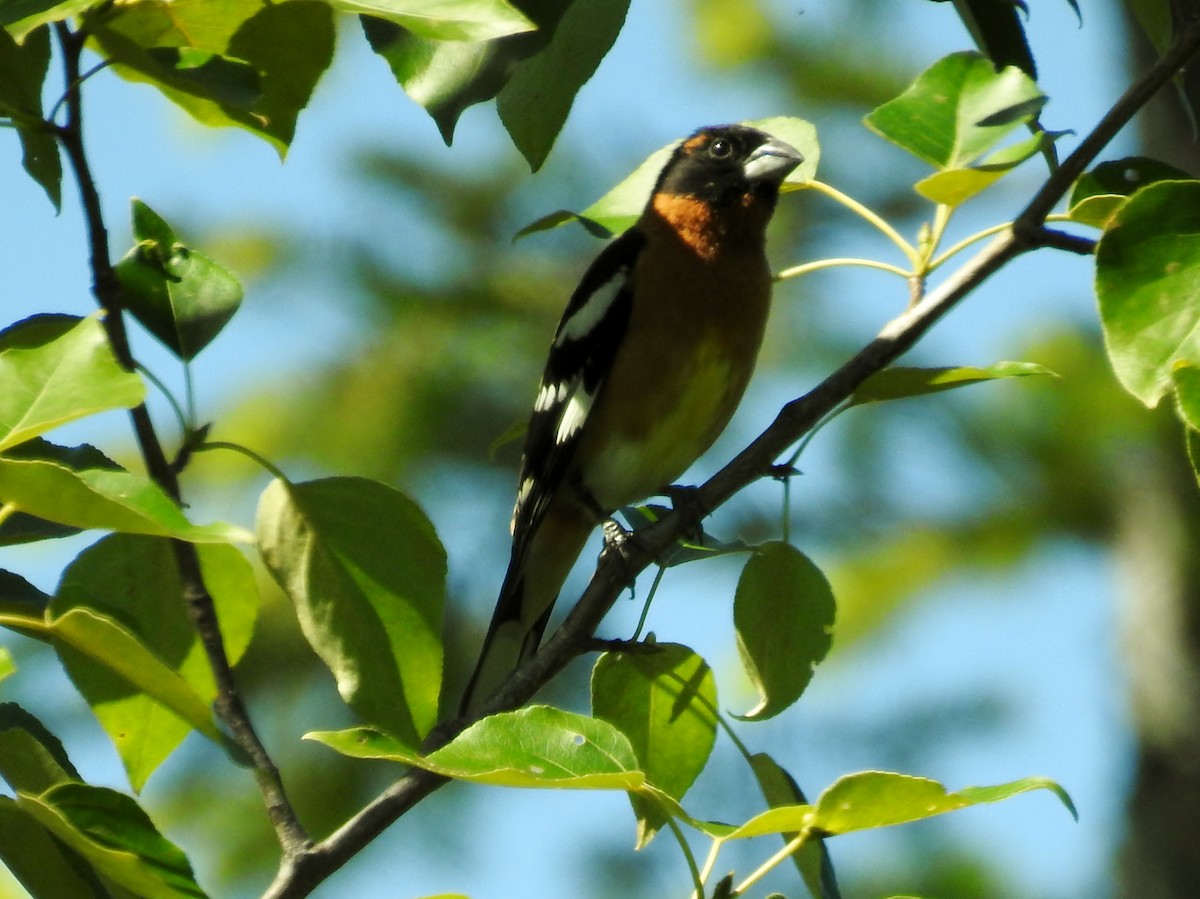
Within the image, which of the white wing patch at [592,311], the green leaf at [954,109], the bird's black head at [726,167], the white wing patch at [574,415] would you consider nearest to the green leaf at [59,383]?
the green leaf at [954,109]

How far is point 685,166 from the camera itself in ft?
13.3

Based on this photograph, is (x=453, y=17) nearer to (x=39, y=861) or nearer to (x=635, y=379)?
(x=39, y=861)

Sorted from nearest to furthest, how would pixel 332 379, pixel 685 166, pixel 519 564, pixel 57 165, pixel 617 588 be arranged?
pixel 57 165 < pixel 617 588 < pixel 519 564 < pixel 685 166 < pixel 332 379

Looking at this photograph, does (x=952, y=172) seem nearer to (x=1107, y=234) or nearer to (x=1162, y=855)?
(x=1107, y=234)

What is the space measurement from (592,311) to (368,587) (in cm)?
196

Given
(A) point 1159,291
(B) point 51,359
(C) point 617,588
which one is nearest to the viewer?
(B) point 51,359

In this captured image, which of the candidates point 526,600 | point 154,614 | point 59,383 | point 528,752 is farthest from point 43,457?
point 526,600

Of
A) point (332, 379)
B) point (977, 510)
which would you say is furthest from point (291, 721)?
point (977, 510)

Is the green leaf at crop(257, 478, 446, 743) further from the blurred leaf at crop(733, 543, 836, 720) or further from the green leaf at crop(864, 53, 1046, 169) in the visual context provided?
the green leaf at crop(864, 53, 1046, 169)

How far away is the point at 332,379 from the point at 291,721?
157cm

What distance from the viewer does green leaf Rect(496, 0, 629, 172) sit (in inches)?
68.2

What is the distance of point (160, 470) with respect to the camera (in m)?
1.77

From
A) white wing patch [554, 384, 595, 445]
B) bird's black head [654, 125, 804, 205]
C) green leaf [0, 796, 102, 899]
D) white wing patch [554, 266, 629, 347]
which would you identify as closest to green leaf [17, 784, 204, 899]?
green leaf [0, 796, 102, 899]

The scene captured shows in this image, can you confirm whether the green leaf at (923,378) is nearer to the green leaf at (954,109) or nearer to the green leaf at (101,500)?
the green leaf at (954,109)
